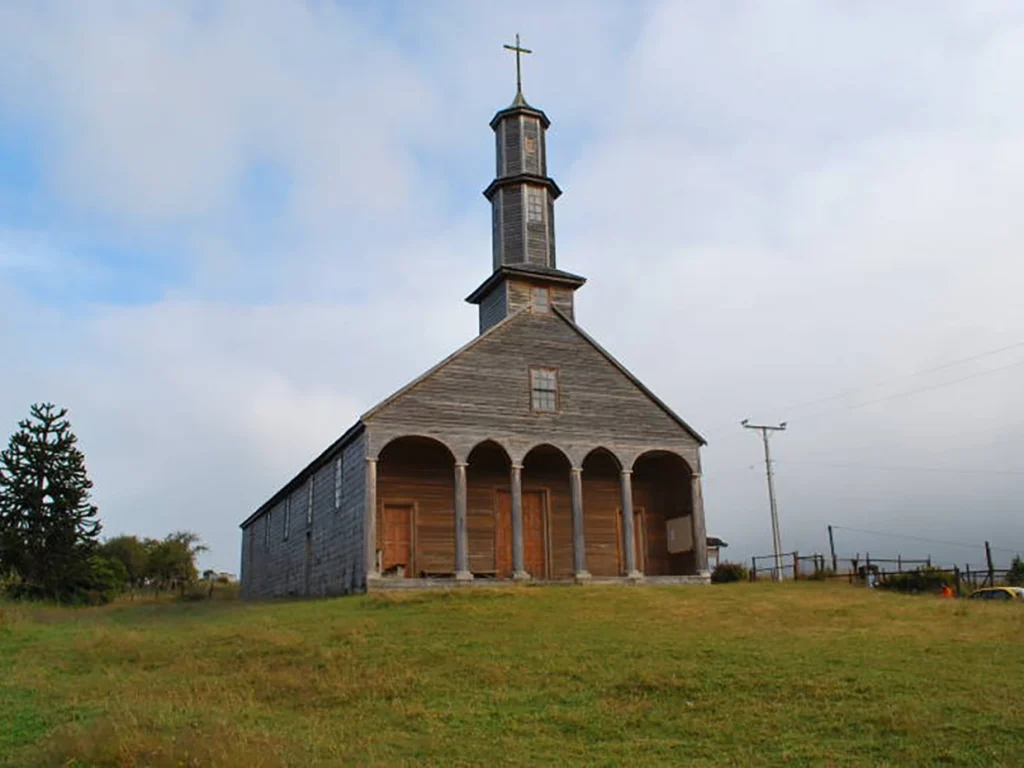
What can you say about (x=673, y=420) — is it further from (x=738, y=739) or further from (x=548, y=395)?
(x=738, y=739)

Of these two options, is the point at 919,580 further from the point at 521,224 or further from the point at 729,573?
the point at 521,224

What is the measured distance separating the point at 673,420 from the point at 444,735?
22.7 metres

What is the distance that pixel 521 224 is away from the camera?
35094 millimetres

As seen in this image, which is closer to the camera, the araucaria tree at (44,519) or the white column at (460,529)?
the white column at (460,529)

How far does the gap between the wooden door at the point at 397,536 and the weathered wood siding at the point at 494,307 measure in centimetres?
719

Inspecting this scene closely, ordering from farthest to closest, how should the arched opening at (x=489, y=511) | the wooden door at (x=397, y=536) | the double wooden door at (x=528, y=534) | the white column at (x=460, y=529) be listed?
the double wooden door at (x=528, y=534), the arched opening at (x=489, y=511), the wooden door at (x=397, y=536), the white column at (x=460, y=529)

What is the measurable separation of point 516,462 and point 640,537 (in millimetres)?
7255

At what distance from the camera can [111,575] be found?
5162 cm

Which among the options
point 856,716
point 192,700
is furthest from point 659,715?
point 192,700

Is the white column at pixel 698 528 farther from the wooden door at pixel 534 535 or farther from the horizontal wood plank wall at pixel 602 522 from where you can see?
the wooden door at pixel 534 535

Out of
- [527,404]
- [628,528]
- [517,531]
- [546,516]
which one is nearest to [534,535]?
[546,516]

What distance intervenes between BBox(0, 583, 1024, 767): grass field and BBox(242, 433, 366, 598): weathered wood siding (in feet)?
20.0

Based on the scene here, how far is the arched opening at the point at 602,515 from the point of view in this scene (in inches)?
1341

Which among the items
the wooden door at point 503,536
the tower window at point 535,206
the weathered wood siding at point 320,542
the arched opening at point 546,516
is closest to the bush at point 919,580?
the arched opening at point 546,516
